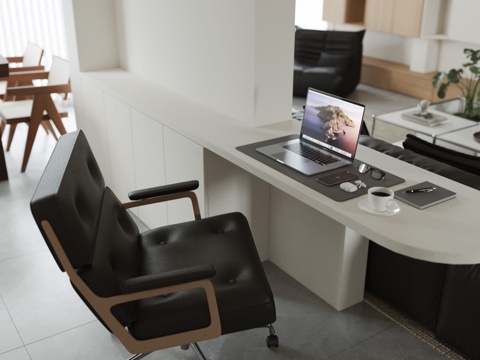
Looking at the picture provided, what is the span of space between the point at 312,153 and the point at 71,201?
3.90 feet

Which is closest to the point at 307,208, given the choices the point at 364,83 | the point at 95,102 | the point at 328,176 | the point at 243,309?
the point at 328,176

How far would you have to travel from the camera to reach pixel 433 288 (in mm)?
2676

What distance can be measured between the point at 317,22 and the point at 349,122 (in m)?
6.37

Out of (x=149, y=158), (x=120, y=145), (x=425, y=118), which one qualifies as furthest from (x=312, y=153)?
(x=425, y=118)

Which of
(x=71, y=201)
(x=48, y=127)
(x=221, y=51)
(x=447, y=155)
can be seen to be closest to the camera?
(x=71, y=201)

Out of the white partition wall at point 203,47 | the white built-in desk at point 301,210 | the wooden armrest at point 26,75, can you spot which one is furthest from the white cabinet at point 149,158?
the wooden armrest at point 26,75

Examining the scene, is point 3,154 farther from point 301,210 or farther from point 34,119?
point 301,210

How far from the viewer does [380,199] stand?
7.09ft

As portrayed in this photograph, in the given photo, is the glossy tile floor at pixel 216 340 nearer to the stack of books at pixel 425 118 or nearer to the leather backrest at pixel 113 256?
the leather backrest at pixel 113 256

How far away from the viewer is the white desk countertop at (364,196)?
1.98 meters

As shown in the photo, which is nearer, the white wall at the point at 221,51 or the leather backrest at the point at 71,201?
the leather backrest at the point at 71,201

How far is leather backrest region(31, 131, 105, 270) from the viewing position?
1.90m

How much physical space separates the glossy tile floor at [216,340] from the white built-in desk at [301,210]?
0.12 m

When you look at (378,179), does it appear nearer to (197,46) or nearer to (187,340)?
(187,340)
